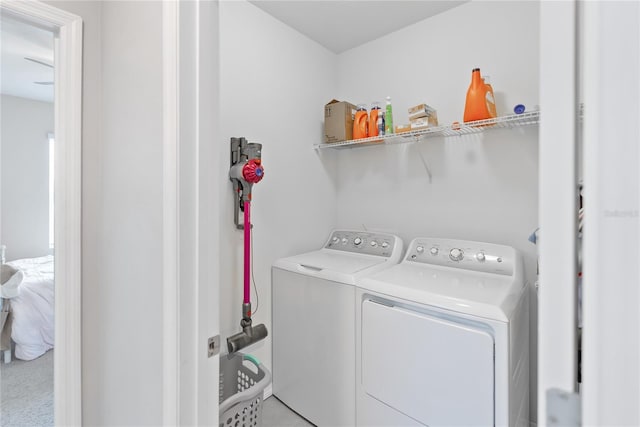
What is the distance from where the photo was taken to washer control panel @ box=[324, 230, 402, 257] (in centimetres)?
205

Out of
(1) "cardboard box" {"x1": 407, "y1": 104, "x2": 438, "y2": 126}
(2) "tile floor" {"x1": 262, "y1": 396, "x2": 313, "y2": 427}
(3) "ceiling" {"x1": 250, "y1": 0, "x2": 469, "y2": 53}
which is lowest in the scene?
(2) "tile floor" {"x1": 262, "y1": 396, "x2": 313, "y2": 427}

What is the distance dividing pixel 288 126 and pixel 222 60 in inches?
23.2

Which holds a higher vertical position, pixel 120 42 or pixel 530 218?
pixel 120 42

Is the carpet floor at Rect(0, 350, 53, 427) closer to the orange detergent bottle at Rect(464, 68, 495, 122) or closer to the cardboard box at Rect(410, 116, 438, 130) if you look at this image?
the cardboard box at Rect(410, 116, 438, 130)

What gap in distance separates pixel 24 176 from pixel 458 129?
5.14 m

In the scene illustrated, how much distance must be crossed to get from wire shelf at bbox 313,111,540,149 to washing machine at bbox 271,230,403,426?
647mm

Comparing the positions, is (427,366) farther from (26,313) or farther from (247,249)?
(26,313)

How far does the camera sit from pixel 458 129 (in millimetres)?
1811

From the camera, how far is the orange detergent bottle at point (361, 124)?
2.15 m
